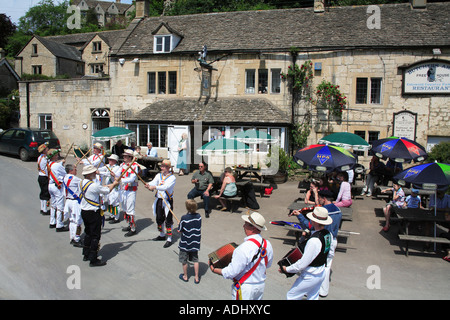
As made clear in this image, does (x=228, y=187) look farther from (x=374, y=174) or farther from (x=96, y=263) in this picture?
(x=374, y=174)

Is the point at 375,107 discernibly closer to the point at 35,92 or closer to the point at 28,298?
the point at 28,298

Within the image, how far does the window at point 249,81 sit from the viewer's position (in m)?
19.7

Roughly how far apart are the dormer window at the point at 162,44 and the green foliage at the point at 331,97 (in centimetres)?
883

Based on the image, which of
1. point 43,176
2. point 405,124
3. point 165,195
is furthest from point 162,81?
point 165,195

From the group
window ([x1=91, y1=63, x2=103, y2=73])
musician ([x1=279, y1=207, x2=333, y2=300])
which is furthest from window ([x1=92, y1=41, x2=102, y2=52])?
musician ([x1=279, y1=207, x2=333, y2=300])

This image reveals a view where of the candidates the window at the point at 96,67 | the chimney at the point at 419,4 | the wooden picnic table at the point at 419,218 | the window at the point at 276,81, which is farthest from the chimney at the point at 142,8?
the window at the point at 96,67

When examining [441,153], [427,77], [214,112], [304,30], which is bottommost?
[441,153]

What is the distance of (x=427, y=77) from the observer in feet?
55.6

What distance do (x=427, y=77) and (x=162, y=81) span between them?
14.0 m

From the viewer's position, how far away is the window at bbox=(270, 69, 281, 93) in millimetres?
19281

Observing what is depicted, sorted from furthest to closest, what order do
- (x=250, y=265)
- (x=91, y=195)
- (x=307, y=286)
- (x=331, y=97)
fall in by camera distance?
(x=331, y=97), (x=91, y=195), (x=307, y=286), (x=250, y=265)

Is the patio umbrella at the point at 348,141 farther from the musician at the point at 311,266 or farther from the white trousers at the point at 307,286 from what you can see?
the white trousers at the point at 307,286

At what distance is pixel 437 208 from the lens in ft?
29.0

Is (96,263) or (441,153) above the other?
(441,153)
